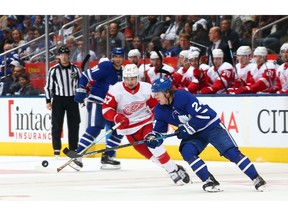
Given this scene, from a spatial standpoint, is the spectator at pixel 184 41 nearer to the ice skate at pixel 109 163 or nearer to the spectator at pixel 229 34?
the spectator at pixel 229 34

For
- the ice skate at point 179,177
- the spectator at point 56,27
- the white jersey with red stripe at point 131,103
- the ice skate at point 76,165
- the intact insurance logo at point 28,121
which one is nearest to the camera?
the ice skate at point 179,177

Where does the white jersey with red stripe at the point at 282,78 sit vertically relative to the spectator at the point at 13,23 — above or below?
below

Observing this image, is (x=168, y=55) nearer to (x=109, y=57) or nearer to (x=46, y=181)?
(x=109, y=57)

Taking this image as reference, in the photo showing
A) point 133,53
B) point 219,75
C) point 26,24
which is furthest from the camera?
point 26,24

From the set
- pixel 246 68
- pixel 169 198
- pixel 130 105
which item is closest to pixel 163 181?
pixel 130 105

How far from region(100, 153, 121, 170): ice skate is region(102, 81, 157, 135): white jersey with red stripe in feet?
5.47

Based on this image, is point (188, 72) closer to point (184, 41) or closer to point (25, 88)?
point (184, 41)

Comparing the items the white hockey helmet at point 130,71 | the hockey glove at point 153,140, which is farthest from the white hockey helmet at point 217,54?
the hockey glove at point 153,140

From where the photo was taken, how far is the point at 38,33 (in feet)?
66.3

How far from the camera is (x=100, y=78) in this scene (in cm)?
1645

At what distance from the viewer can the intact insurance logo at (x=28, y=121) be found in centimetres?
1916

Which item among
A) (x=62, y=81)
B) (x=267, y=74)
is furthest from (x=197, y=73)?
(x=62, y=81)

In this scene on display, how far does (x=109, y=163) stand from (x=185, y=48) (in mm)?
2953

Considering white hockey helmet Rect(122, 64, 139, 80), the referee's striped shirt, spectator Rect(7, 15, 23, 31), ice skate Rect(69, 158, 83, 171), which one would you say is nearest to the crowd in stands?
spectator Rect(7, 15, 23, 31)
